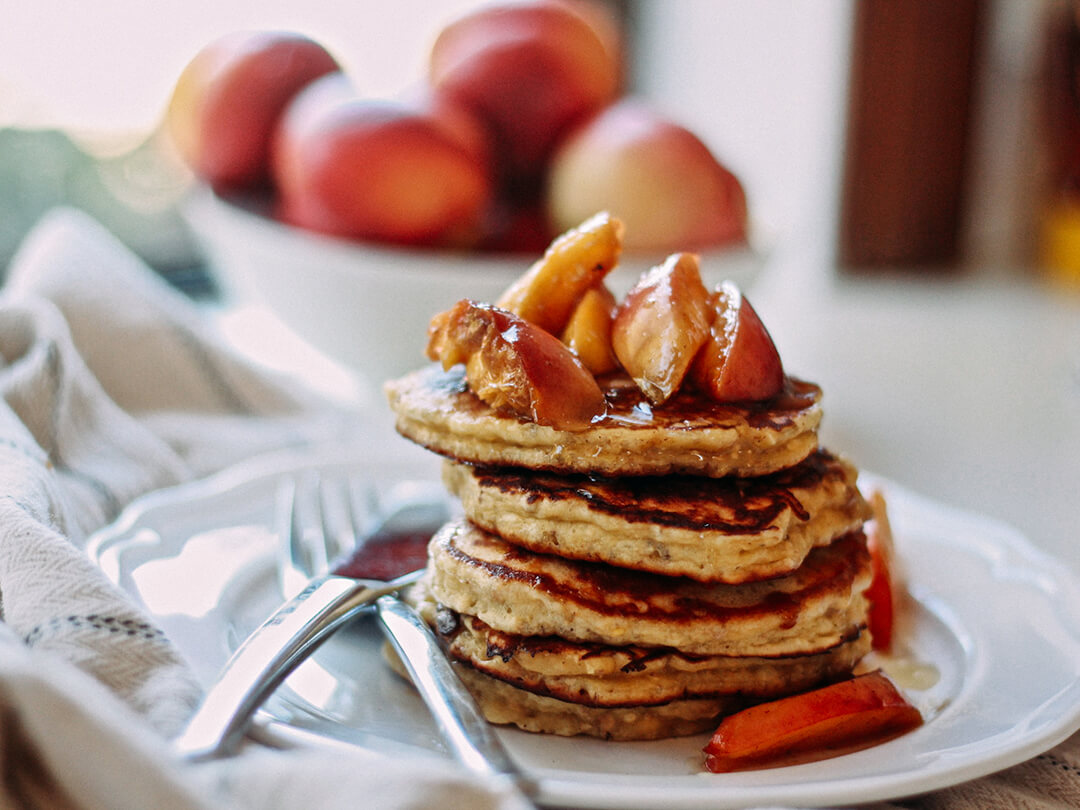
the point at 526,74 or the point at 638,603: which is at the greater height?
the point at 526,74

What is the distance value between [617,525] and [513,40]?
5.22ft

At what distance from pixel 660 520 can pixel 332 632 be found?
38 centimetres

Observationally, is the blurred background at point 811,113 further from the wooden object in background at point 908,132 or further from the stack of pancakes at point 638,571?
the stack of pancakes at point 638,571

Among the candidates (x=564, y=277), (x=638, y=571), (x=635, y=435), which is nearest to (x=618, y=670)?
(x=638, y=571)

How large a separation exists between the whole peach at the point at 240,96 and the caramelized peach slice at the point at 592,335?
4.85 ft

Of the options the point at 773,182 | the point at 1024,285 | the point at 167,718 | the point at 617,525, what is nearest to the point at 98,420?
the point at 167,718

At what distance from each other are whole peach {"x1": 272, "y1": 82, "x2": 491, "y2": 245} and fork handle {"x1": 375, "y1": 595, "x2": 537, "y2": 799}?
1.09 m

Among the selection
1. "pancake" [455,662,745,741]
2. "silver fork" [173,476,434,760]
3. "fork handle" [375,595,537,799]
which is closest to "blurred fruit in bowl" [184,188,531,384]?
"silver fork" [173,476,434,760]

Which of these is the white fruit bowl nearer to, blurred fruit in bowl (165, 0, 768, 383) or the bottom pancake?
blurred fruit in bowl (165, 0, 768, 383)

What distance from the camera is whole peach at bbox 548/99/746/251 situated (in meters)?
2.14

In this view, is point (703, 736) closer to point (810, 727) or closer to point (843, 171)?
point (810, 727)

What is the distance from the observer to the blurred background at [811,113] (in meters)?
3.06

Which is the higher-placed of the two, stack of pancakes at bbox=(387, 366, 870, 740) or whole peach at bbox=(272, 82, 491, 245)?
whole peach at bbox=(272, 82, 491, 245)

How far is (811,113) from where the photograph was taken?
3.81m
